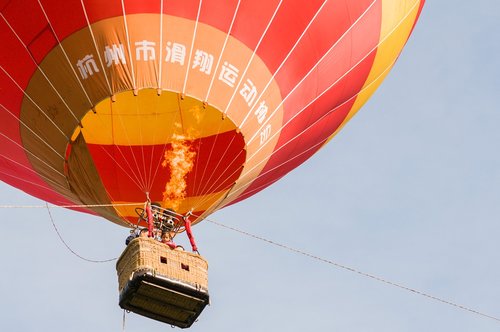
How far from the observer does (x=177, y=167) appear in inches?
597

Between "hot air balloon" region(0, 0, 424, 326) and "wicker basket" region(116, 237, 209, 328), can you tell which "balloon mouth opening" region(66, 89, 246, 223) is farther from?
"wicker basket" region(116, 237, 209, 328)

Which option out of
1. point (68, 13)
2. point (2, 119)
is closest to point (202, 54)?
point (68, 13)

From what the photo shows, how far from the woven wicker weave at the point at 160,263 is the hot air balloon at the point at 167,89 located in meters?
1.09

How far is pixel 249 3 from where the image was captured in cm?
1466

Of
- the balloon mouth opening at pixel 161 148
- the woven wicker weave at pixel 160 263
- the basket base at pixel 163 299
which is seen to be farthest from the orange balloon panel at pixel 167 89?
the basket base at pixel 163 299

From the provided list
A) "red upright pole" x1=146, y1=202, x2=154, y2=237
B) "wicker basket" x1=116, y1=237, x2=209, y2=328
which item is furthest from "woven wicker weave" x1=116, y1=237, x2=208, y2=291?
"red upright pole" x1=146, y1=202, x2=154, y2=237

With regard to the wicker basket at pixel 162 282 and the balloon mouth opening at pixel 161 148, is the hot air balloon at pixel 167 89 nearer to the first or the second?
the balloon mouth opening at pixel 161 148

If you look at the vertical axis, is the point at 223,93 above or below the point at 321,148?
below

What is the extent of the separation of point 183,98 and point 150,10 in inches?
37.0

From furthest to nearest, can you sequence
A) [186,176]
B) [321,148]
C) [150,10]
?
[321,148], [186,176], [150,10]

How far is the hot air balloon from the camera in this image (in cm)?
1441

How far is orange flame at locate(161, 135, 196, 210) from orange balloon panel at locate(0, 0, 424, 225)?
0.04ft

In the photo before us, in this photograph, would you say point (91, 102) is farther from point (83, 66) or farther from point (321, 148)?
point (321, 148)

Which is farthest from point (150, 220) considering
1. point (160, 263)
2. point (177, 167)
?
point (160, 263)
